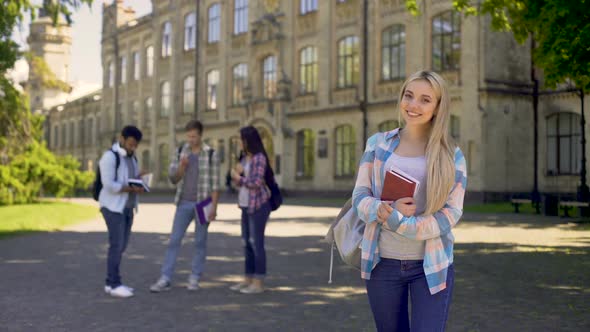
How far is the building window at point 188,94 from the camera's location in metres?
47.6

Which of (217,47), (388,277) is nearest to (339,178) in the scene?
(217,47)

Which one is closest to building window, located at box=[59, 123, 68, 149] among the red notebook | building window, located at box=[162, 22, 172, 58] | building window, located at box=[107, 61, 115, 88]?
building window, located at box=[107, 61, 115, 88]

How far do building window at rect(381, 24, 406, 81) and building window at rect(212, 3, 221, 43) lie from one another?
14.9 m

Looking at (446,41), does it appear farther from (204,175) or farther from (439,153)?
(439,153)

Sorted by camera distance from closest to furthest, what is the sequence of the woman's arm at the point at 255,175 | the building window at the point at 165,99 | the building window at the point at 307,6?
the woman's arm at the point at 255,175
the building window at the point at 307,6
the building window at the point at 165,99

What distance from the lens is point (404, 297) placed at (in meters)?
3.56

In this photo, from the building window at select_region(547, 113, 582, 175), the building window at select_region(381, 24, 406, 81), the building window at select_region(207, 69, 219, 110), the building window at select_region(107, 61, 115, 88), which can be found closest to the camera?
A: the building window at select_region(547, 113, 582, 175)

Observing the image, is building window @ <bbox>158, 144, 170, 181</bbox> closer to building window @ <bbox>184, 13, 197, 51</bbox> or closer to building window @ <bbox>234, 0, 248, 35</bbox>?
building window @ <bbox>184, 13, 197, 51</bbox>

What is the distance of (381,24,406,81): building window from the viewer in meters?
32.7

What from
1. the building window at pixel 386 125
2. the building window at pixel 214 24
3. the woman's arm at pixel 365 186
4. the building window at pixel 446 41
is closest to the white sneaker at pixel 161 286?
the woman's arm at pixel 365 186

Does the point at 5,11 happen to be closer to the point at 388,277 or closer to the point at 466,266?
the point at 466,266

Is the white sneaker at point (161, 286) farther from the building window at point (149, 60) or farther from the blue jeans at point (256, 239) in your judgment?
the building window at point (149, 60)

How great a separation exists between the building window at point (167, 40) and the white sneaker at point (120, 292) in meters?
43.2

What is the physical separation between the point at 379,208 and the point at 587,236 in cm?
1295
